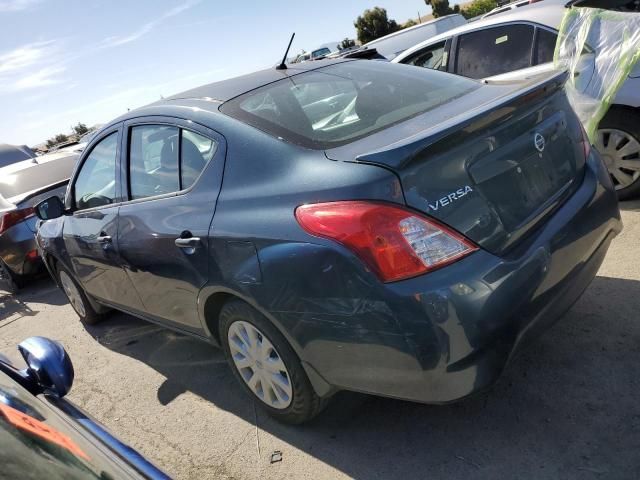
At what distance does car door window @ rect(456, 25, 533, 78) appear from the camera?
5074mm

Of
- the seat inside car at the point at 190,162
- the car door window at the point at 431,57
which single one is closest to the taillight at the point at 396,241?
the seat inside car at the point at 190,162

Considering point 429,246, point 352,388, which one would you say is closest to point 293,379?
point 352,388

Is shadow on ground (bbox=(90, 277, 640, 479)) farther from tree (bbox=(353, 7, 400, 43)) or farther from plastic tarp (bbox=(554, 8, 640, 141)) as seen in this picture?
tree (bbox=(353, 7, 400, 43))

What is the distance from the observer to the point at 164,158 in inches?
126

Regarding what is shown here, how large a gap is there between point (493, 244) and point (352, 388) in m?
0.83

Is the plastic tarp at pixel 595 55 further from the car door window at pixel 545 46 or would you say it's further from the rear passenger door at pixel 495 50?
the rear passenger door at pixel 495 50

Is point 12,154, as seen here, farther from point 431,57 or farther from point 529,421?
point 529,421

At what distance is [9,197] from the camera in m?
7.11

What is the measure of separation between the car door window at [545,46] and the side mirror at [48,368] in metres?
4.40

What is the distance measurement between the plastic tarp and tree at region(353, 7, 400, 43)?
128ft

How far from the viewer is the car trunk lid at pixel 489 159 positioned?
85.1 inches

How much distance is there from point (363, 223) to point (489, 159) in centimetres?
64

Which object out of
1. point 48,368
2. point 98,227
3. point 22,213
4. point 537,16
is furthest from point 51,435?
point 22,213

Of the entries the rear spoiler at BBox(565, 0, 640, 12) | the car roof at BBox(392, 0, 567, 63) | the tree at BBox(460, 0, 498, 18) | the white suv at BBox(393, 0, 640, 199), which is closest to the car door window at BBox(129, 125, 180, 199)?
the white suv at BBox(393, 0, 640, 199)
